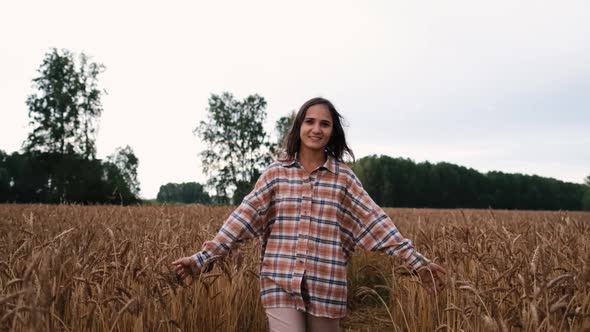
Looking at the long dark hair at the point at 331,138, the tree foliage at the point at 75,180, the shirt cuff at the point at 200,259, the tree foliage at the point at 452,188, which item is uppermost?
the tree foliage at the point at 452,188

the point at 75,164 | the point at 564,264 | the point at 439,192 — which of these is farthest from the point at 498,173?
the point at 564,264

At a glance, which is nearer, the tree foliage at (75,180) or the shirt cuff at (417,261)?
the shirt cuff at (417,261)

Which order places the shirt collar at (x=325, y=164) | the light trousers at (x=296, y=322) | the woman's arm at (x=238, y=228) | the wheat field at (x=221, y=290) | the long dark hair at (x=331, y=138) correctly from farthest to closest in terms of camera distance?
the long dark hair at (x=331, y=138)
the shirt collar at (x=325, y=164)
the woman's arm at (x=238, y=228)
the light trousers at (x=296, y=322)
the wheat field at (x=221, y=290)

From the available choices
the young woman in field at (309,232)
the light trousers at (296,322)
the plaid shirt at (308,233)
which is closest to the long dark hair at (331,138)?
the young woman in field at (309,232)

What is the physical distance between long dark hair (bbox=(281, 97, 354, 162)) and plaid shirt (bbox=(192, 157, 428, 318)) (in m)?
0.14

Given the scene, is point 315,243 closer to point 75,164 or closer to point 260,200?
point 260,200

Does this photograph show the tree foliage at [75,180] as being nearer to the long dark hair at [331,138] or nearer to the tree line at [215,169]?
the tree line at [215,169]

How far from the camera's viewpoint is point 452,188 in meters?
85.5

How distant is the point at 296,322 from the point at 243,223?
637 mm

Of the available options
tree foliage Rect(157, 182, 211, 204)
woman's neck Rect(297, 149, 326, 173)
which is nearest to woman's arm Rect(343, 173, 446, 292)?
woman's neck Rect(297, 149, 326, 173)

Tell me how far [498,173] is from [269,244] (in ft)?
322

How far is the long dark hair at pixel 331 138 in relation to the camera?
2973mm

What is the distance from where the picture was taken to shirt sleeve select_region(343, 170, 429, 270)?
274 cm

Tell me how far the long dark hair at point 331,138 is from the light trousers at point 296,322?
939 millimetres
